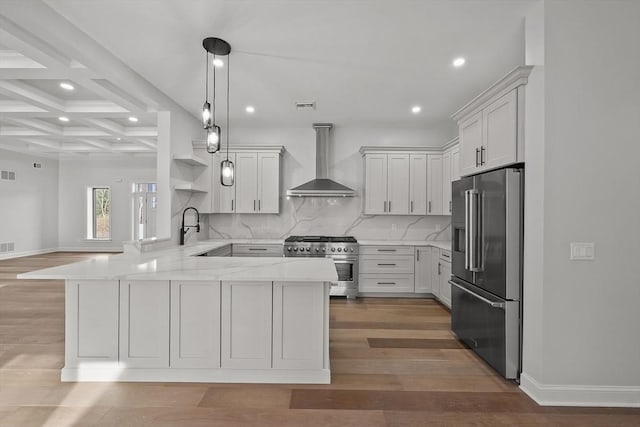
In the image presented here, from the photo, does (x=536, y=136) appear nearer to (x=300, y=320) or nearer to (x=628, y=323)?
(x=628, y=323)

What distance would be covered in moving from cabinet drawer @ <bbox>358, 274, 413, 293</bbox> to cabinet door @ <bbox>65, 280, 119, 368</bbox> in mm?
3303

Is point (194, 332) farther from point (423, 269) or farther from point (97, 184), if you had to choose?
point (97, 184)

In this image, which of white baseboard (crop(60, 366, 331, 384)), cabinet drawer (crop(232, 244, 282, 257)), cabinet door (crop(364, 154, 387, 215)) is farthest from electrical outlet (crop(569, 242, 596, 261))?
cabinet drawer (crop(232, 244, 282, 257))

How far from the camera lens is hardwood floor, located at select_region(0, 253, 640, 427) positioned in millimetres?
2066

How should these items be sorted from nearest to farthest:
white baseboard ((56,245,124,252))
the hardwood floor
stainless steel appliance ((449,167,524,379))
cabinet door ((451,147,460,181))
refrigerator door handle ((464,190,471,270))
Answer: the hardwood floor → stainless steel appliance ((449,167,524,379)) → refrigerator door handle ((464,190,471,270)) → cabinet door ((451,147,460,181)) → white baseboard ((56,245,124,252))

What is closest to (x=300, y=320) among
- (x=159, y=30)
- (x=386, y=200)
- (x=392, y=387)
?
(x=392, y=387)

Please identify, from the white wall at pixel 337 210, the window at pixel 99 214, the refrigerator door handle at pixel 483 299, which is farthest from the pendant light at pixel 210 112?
the window at pixel 99 214

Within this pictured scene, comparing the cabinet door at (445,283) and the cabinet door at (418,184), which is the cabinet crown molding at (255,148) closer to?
the cabinet door at (418,184)

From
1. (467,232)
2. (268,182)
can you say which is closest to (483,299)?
(467,232)

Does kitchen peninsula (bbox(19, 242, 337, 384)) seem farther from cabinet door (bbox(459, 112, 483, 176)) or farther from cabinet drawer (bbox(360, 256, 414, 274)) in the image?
cabinet drawer (bbox(360, 256, 414, 274))

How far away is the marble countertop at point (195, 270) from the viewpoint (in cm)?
226

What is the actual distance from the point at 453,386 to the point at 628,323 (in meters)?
1.27

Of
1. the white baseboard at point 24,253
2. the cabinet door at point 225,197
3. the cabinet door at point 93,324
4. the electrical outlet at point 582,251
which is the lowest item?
the white baseboard at point 24,253

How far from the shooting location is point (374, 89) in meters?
3.93
